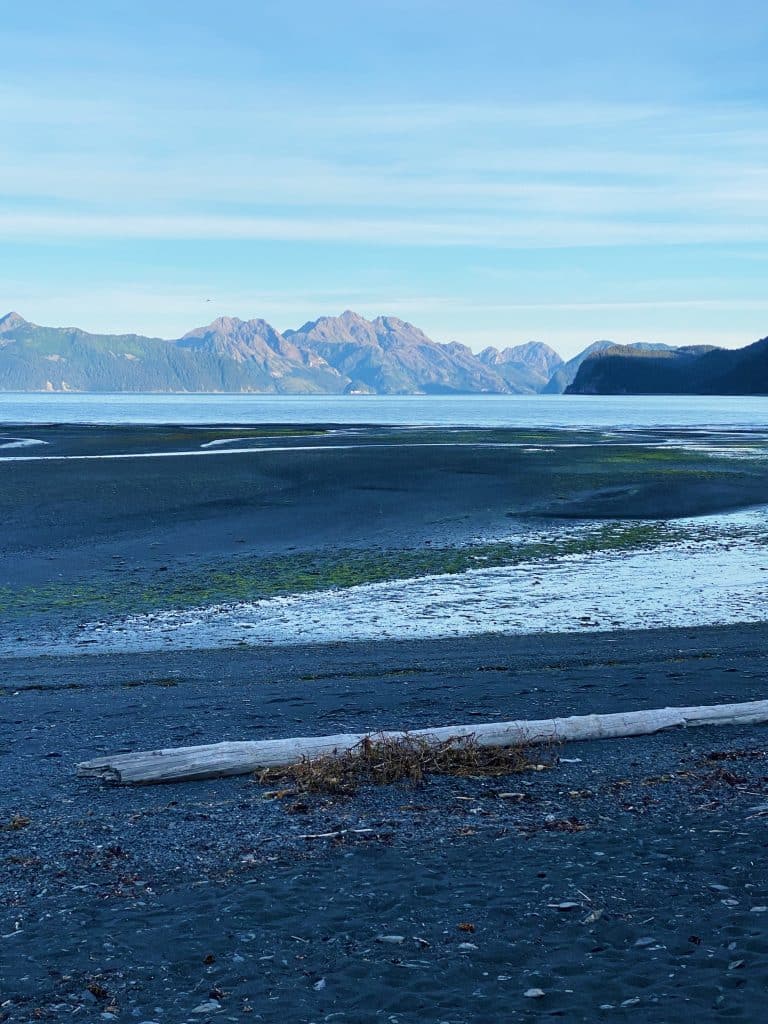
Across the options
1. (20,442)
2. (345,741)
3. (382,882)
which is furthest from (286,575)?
(20,442)

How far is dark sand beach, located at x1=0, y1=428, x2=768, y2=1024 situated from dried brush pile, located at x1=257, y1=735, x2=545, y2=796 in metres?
0.14

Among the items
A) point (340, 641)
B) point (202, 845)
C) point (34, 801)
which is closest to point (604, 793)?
point (202, 845)

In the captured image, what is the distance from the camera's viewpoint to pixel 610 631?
17141mm

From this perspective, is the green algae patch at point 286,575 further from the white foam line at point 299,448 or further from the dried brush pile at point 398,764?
the white foam line at point 299,448

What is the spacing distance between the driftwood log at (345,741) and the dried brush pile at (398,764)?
106mm

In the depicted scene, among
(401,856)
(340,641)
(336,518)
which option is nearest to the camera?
(401,856)

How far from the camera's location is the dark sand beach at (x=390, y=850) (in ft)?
19.6

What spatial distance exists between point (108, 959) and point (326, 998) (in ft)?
4.58

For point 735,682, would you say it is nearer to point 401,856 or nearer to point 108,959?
point 401,856

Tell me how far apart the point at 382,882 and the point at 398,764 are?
2225 millimetres

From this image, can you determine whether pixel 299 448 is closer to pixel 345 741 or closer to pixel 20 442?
pixel 20 442

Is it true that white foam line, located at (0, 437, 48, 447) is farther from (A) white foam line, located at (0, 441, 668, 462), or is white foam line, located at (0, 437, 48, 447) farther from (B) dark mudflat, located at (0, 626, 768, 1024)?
(B) dark mudflat, located at (0, 626, 768, 1024)

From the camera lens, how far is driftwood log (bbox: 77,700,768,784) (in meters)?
9.43

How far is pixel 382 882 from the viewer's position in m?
7.39
